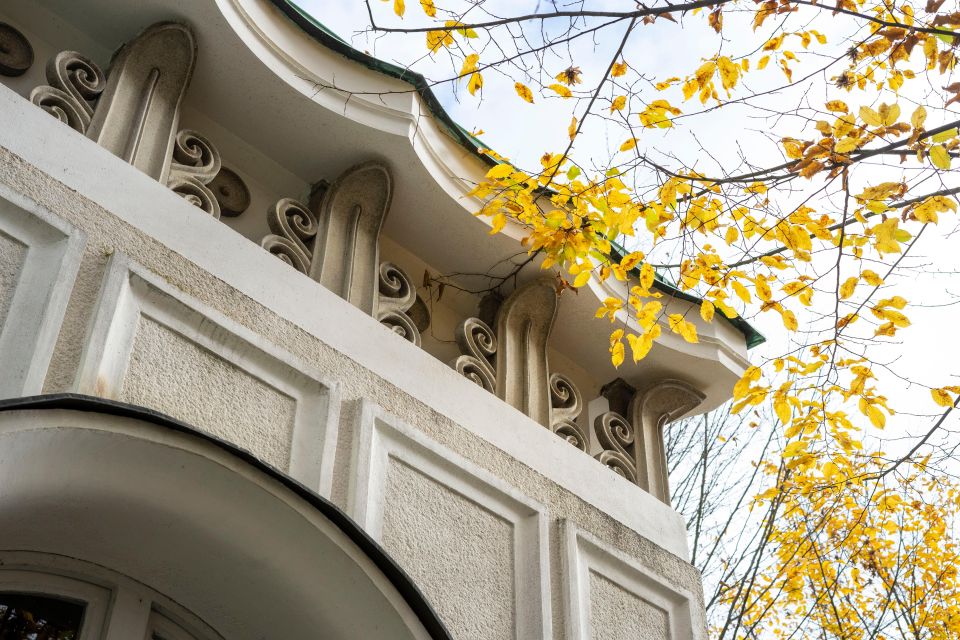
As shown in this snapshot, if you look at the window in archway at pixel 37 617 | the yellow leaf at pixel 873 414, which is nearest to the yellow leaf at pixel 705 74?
the yellow leaf at pixel 873 414

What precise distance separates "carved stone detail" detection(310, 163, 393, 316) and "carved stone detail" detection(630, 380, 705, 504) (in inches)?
63.9

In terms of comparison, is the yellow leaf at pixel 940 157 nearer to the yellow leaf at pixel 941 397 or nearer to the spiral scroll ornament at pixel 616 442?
the yellow leaf at pixel 941 397

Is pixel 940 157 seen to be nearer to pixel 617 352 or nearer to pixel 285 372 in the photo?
pixel 617 352

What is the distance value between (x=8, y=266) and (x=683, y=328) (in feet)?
9.49

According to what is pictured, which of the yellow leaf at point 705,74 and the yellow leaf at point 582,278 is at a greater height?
the yellow leaf at point 705,74

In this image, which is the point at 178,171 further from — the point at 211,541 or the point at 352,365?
the point at 211,541

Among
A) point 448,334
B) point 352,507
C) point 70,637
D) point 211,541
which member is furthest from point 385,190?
point 70,637

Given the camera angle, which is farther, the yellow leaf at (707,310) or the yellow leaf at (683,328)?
the yellow leaf at (683,328)

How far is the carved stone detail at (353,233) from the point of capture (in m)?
4.02

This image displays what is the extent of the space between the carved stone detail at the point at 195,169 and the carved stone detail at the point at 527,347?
1385mm

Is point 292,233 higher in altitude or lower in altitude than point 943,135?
lower

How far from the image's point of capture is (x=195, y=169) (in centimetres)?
376

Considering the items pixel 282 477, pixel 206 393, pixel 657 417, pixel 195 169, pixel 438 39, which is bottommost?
pixel 282 477

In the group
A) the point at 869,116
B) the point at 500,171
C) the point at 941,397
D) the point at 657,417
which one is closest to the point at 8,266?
the point at 500,171
